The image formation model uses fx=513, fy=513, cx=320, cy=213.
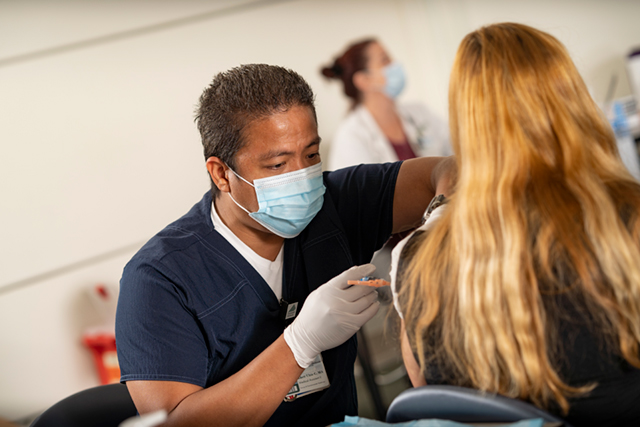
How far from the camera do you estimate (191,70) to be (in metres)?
2.80

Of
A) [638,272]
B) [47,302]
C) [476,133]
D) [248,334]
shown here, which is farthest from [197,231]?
[47,302]

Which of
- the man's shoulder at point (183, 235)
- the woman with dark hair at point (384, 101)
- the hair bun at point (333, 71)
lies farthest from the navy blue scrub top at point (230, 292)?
the hair bun at point (333, 71)

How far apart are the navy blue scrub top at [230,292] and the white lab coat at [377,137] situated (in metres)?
1.47

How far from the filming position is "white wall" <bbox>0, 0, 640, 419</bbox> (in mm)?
2414

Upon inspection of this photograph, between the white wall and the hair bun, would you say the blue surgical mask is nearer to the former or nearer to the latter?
the hair bun

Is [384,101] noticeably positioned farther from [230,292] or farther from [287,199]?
[230,292]

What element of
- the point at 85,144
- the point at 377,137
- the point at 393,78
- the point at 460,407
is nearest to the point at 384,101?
the point at 393,78

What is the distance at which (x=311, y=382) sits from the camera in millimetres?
1247

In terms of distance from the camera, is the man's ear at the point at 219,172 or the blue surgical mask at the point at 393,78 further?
the blue surgical mask at the point at 393,78

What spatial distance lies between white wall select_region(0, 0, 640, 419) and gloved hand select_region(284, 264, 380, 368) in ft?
5.90

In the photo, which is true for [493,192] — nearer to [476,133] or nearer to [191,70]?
[476,133]

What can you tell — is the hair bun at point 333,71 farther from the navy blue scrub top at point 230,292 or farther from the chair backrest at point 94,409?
the chair backrest at point 94,409

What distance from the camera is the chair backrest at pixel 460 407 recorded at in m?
0.76

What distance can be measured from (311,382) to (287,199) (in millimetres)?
449
